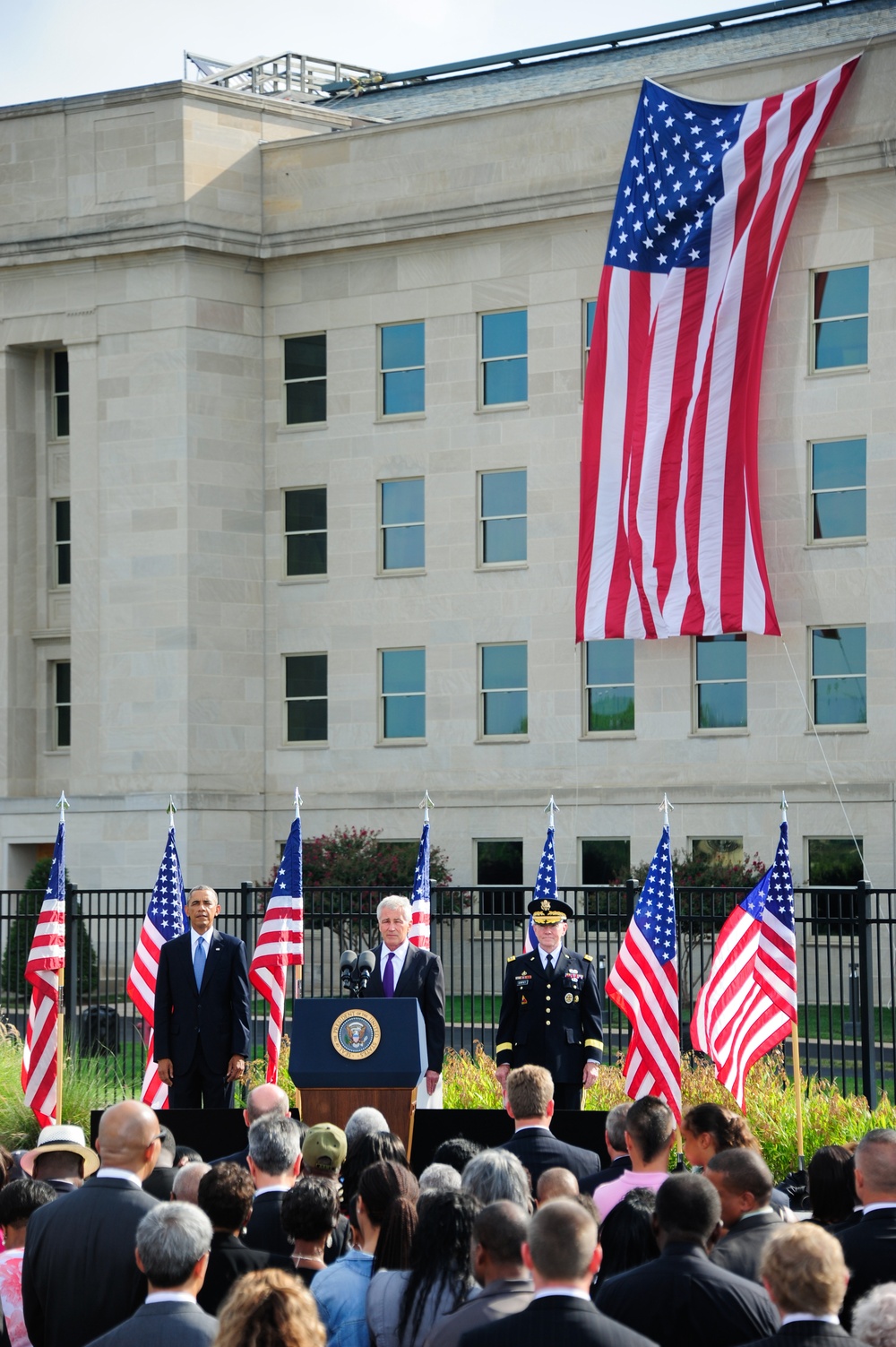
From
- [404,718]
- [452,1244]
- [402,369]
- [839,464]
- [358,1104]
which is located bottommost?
[358,1104]

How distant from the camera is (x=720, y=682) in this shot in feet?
123

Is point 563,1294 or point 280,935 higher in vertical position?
point 280,935

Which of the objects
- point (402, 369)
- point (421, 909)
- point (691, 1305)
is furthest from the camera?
point (402, 369)

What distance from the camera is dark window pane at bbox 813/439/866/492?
1431 inches

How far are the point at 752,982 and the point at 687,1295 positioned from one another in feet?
25.3

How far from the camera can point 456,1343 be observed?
21.6ft

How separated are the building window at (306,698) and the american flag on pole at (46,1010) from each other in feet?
80.0

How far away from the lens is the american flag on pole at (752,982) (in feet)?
47.1

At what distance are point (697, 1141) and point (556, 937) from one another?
5.41 meters

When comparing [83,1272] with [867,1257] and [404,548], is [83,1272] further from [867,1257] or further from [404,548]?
[404,548]

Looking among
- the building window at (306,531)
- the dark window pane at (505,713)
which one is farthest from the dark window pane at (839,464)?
the building window at (306,531)

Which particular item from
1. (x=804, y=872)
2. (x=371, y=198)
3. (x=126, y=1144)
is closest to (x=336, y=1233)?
(x=126, y=1144)

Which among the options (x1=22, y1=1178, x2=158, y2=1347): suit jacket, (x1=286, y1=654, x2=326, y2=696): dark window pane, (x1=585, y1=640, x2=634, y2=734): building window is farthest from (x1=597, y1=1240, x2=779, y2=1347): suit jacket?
(x1=286, y1=654, x2=326, y2=696): dark window pane

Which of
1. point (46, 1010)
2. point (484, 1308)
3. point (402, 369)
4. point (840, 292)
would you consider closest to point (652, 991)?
point (46, 1010)
